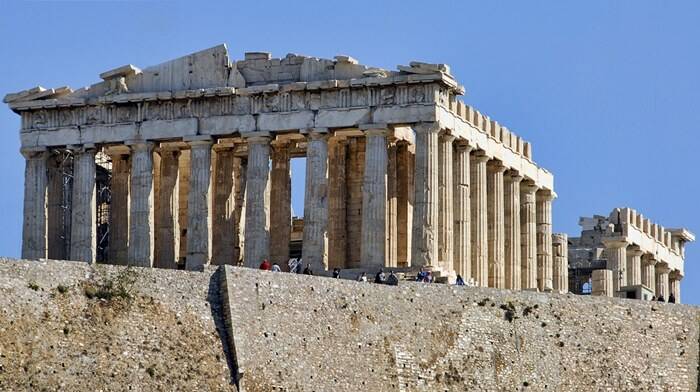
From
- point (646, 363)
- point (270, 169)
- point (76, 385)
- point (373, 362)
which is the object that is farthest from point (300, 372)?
point (270, 169)

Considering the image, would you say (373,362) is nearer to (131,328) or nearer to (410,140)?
(131,328)

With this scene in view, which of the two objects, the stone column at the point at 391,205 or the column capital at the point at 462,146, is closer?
the column capital at the point at 462,146

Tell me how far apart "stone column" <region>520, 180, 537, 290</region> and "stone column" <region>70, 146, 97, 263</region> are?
1966 cm

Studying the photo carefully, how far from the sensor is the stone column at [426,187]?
350 ft

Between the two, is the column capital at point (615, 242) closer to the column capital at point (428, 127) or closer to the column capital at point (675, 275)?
the column capital at point (675, 275)

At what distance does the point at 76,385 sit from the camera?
82125 mm

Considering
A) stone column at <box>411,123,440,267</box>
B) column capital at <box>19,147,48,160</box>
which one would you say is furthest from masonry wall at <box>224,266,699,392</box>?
column capital at <box>19,147,48,160</box>

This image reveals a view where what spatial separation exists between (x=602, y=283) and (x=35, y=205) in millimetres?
26617

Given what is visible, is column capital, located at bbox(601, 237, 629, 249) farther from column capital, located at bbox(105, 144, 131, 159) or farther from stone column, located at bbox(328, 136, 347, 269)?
column capital, located at bbox(105, 144, 131, 159)

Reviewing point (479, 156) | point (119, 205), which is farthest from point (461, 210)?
point (119, 205)

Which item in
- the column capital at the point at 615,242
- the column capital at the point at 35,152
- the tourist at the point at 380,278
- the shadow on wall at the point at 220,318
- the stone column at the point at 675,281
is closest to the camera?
the shadow on wall at the point at 220,318

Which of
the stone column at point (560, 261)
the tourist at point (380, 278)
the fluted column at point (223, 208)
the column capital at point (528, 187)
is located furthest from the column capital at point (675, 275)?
the tourist at point (380, 278)

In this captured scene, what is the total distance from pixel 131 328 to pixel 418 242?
77.7 feet

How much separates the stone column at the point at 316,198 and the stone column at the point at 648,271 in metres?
27.9
